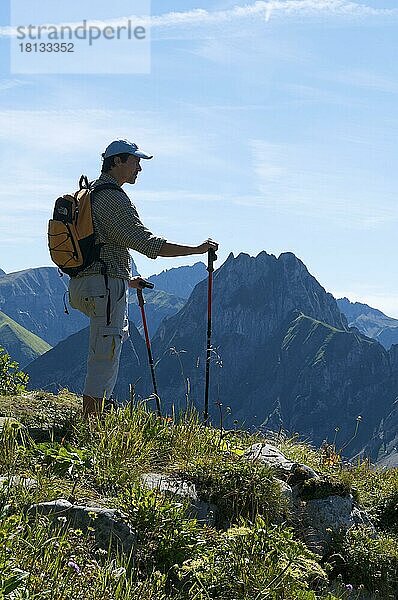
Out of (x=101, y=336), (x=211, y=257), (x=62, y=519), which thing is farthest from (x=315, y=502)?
(x=62, y=519)

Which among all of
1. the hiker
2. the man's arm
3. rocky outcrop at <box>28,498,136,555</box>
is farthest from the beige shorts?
rocky outcrop at <box>28,498,136,555</box>

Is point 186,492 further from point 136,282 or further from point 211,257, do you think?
point 211,257

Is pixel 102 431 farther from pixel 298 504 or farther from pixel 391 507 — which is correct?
pixel 391 507

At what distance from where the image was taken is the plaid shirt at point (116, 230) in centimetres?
682

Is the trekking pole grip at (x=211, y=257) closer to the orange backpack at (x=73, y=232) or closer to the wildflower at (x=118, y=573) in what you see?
the orange backpack at (x=73, y=232)

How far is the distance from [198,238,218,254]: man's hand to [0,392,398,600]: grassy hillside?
1.74m

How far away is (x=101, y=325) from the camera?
689cm

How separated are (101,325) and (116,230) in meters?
0.93

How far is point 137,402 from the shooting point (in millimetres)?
7488

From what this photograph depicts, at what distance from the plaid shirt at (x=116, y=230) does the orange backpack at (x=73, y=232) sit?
72 millimetres

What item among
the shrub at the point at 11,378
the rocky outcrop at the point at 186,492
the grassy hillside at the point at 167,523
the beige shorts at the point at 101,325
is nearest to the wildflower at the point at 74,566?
the grassy hillside at the point at 167,523

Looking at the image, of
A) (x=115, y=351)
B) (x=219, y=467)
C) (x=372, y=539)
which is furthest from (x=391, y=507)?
(x=115, y=351)

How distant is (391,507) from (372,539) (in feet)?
3.71

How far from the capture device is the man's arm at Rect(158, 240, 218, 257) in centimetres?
686
